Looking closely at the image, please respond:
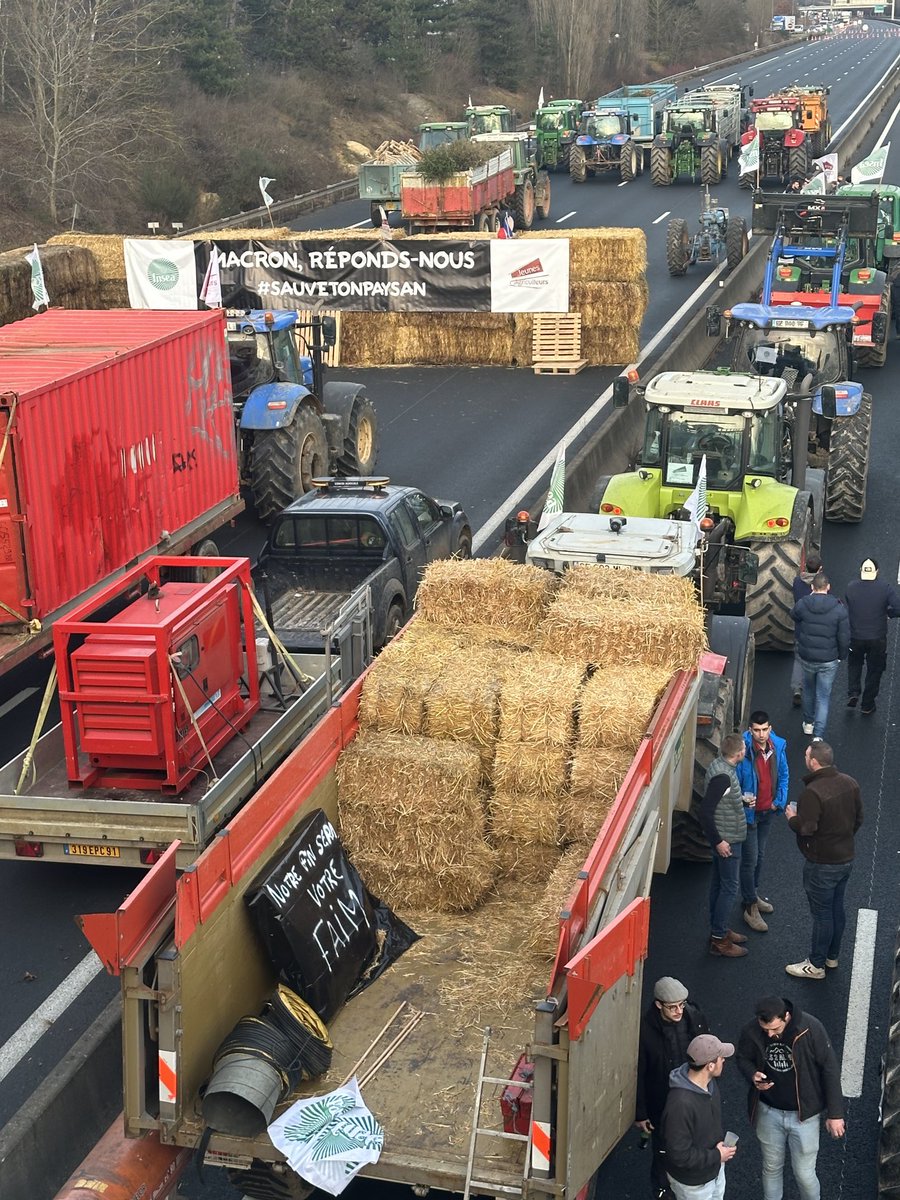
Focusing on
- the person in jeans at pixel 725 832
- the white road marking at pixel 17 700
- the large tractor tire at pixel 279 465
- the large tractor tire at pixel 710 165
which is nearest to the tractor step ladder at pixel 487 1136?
the person in jeans at pixel 725 832

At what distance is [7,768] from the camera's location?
1059 centimetres

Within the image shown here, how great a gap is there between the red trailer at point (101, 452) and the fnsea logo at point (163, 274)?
9799mm

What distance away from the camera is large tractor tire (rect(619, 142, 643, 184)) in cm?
5194

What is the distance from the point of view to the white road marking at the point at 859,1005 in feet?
29.4

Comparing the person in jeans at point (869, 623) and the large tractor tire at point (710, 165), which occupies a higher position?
the large tractor tire at point (710, 165)

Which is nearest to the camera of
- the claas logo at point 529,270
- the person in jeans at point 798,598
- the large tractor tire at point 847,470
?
the person in jeans at point 798,598

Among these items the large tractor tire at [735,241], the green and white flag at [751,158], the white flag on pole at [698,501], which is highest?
the green and white flag at [751,158]

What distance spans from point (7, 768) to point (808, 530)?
8876mm

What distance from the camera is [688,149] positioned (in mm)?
50219

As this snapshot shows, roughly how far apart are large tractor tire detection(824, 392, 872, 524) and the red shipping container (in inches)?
279

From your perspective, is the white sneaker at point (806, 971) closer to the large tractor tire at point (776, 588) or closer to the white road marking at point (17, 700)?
the large tractor tire at point (776, 588)

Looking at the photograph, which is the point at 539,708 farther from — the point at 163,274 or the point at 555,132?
the point at 555,132

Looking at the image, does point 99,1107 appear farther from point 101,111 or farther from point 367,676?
point 101,111

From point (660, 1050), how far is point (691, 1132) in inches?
24.1
